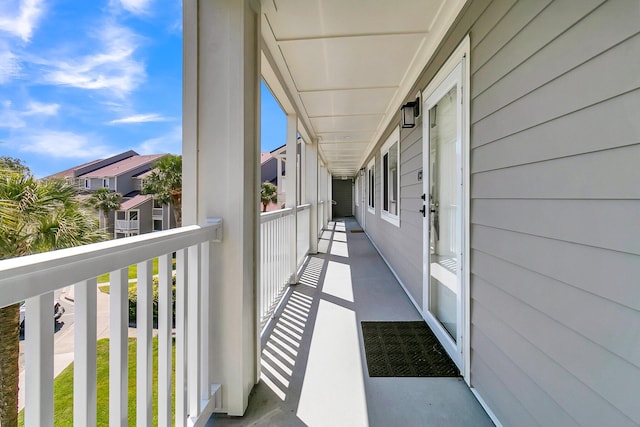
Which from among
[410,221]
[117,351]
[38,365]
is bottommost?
[117,351]

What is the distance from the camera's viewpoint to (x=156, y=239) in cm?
103

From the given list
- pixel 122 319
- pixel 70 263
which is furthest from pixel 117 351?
pixel 70 263

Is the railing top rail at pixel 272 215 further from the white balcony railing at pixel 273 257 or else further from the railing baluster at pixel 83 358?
the railing baluster at pixel 83 358

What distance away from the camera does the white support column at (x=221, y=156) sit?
151cm

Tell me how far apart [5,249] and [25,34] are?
0.49 meters

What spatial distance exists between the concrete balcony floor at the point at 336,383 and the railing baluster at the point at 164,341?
516 millimetres

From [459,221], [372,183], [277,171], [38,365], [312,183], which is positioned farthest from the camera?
[372,183]

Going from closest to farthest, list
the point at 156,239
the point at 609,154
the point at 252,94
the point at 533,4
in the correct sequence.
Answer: the point at 609,154, the point at 156,239, the point at 533,4, the point at 252,94

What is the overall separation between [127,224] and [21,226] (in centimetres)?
31

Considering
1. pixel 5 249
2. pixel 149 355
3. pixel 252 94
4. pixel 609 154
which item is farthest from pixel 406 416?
pixel 252 94

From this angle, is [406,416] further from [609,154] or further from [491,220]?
[609,154]

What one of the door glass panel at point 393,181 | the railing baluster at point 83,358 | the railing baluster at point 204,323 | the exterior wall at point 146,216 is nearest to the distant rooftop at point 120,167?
the exterior wall at point 146,216

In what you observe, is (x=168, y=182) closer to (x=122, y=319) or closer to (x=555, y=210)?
(x=122, y=319)

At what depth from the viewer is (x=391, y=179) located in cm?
494
